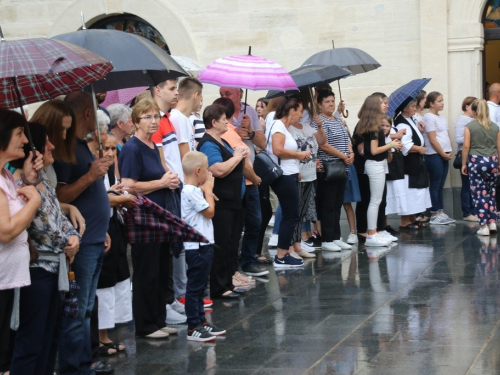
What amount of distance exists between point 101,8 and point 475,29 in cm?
606

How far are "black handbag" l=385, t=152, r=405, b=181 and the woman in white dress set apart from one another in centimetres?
20

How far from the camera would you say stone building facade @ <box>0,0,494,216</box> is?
13445mm

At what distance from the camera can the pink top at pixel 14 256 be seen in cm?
443

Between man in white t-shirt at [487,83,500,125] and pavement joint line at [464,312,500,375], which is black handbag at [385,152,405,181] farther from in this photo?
pavement joint line at [464,312,500,375]

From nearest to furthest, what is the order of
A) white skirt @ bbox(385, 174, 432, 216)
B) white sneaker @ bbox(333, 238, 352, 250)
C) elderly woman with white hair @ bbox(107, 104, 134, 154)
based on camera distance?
elderly woman with white hair @ bbox(107, 104, 134, 154) < white sneaker @ bbox(333, 238, 352, 250) < white skirt @ bbox(385, 174, 432, 216)

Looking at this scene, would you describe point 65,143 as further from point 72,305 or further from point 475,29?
point 475,29

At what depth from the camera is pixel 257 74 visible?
8.55 m

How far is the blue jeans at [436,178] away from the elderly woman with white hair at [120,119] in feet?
22.9

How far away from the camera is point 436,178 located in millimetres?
13117

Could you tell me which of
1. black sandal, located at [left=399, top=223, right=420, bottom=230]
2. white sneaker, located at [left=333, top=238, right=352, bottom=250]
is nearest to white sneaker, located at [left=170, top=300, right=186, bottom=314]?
white sneaker, located at [left=333, top=238, right=352, bottom=250]

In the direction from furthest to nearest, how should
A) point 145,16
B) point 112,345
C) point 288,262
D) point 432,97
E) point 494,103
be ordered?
point 145,16 → point 494,103 → point 432,97 → point 288,262 → point 112,345

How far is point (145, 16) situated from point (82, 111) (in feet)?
30.8

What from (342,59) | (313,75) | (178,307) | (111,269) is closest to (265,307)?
(178,307)

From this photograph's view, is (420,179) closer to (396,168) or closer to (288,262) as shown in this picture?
(396,168)
